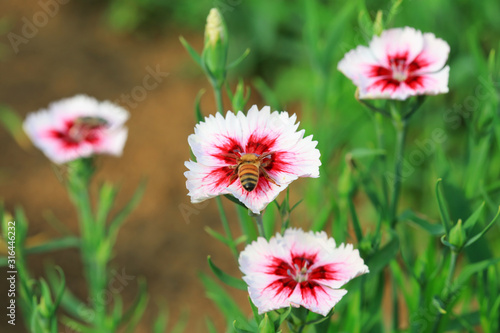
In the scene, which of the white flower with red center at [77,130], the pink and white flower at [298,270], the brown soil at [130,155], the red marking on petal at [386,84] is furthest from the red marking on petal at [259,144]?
the brown soil at [130,155]

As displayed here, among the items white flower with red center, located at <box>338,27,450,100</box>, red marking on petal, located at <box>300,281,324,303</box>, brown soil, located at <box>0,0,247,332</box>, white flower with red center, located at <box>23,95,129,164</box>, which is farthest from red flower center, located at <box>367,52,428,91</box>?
brown soil, located at <box>0,0,247,332</box>

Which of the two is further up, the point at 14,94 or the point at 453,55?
the point at 14,94

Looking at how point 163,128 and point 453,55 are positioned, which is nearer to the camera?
point 453,55

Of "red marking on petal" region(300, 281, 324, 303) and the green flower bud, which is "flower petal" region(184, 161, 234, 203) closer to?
"red marking on petal" region(300, 281, 324, 303)

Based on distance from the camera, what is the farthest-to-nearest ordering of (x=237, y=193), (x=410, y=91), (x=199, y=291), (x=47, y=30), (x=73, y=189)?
1. (x=47, y=30)
2. (x=199, y=291)
3. (x=73, y=189)
4. (x=410, y=91)
5. (x=237, y=193)

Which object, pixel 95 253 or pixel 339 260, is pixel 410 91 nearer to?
pixel 339 260

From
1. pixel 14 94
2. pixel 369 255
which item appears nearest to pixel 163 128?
pixel 14 94

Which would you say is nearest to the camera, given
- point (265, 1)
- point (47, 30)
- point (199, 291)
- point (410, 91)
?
point (410, 91)
